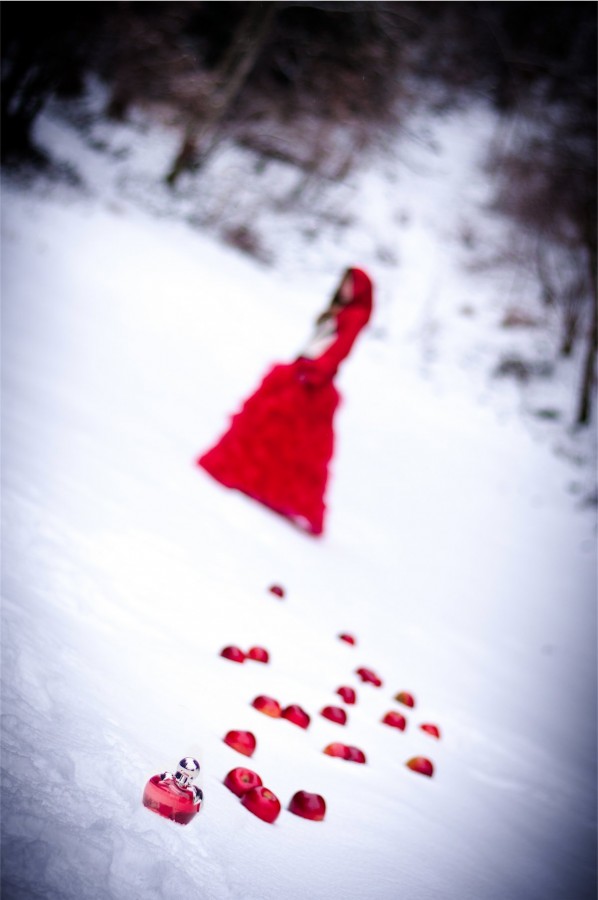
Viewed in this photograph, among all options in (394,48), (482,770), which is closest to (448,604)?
(482,770)

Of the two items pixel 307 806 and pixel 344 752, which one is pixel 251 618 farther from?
pixel 307 806

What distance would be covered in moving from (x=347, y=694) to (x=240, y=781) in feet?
2.09

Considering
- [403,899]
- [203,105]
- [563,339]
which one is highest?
[203,105]

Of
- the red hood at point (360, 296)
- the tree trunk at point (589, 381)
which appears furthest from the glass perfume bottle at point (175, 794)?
the tree trunk at point (589, 381)

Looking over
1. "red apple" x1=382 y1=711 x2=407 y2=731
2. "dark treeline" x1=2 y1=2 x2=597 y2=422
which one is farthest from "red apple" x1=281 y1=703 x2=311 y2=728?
"dark treeline" x1=2 y1=2 x2=597 y2=422

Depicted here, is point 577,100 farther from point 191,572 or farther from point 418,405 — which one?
point 191,572

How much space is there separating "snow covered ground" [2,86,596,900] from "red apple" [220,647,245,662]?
0.08 ft

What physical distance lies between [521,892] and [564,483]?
5.83 m

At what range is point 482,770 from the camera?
58.3 inches

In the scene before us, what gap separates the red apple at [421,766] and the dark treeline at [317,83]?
8406mm

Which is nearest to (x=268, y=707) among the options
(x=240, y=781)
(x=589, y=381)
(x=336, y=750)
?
(x=336, y=750)

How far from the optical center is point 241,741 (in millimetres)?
852

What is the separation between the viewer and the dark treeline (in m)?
8.97

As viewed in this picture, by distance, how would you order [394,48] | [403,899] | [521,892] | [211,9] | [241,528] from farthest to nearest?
[211,9] → [394,48] → [241,528] → [521,892] → [403,899]
